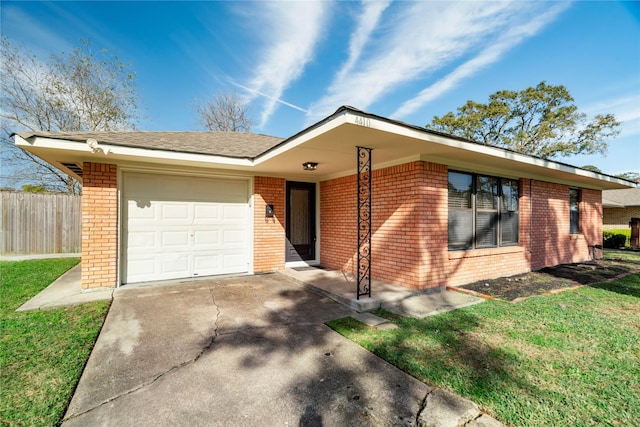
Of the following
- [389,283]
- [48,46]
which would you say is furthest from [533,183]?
[48,46]

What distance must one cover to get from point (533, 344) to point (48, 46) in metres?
19.7

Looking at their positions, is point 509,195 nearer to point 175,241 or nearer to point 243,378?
point 243,378

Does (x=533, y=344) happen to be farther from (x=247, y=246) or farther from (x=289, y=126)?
(x=289, y=126)

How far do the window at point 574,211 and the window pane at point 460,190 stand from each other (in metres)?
5.57

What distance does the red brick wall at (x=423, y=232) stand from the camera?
5246mm

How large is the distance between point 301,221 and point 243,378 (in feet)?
19.0

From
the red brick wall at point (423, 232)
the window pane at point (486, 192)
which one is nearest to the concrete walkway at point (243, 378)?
the red brick wall at point (423, 232)

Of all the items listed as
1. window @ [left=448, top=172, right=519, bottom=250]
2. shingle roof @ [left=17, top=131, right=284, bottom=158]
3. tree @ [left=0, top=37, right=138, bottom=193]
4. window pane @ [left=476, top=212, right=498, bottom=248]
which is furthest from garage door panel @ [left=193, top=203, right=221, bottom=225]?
tree @ [left=0, top=37, right=138, bottom=193]

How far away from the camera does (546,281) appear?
6191 mm

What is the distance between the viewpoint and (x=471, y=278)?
19.5ft

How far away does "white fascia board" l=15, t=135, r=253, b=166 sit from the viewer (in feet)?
14.1

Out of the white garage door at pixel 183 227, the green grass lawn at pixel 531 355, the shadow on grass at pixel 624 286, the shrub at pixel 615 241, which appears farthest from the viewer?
the shrub at pixel 615 241

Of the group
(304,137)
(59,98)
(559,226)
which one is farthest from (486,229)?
(59,98)

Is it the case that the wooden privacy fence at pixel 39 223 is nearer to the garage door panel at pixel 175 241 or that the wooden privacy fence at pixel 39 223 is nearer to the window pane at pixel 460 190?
the garage door panel at pixel 175 241
